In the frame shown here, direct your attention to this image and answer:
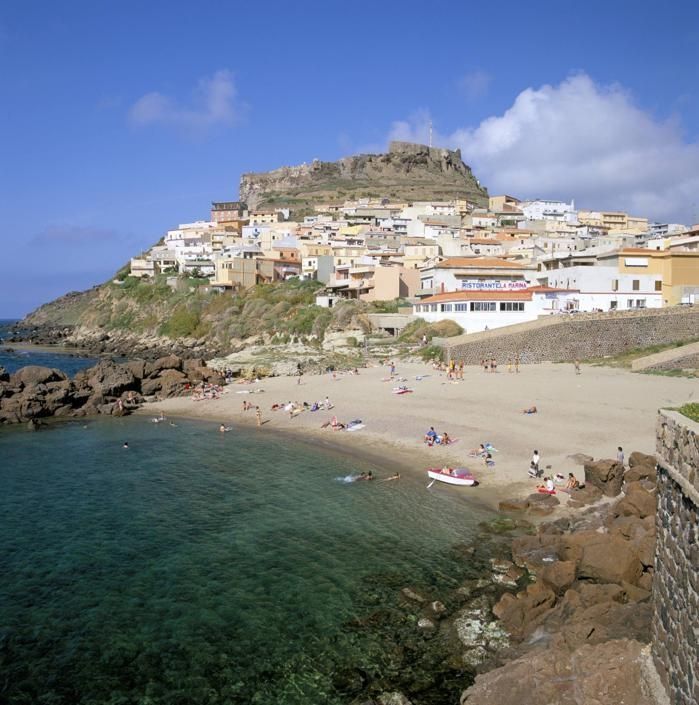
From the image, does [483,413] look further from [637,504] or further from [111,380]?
[111,380]

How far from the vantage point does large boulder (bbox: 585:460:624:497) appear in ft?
58.1

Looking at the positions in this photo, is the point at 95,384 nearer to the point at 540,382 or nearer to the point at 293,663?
the point at 540,382

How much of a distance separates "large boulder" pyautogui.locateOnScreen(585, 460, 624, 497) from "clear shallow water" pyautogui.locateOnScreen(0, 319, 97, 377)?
42655 millimetres

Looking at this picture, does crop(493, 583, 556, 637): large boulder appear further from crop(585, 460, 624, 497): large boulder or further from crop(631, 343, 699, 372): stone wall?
crop(631, 343, 699, 372): stone wall

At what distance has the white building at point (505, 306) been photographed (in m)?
42.1

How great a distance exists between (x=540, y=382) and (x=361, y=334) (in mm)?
22105

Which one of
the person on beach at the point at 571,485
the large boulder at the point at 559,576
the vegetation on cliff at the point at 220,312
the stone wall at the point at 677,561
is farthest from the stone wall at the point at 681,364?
the stone wall at the point at 677,561

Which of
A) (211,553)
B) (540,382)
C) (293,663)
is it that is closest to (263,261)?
(540,382)

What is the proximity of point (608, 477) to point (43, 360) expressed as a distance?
57846 millimetres

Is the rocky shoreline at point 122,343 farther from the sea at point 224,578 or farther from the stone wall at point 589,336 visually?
the sea at point 224,578

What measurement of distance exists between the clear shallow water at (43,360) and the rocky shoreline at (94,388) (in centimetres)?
1225

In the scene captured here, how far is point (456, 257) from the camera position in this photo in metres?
58.5

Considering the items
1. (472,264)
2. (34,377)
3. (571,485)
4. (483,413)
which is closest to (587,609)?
(571,485)

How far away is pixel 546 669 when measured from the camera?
8750 mm
